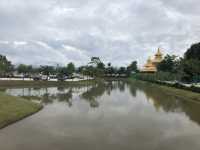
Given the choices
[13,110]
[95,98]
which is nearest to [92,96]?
[95,98]

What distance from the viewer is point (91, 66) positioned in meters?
94.7

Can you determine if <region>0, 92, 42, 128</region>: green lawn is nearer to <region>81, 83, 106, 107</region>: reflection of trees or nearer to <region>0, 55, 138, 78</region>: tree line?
<region>81, 83, 106, 107</region>: reflection of trees

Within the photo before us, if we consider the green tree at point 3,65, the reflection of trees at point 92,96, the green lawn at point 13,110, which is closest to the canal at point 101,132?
the green lawn at point 13,110

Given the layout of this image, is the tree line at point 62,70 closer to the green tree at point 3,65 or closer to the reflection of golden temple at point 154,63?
the green tree at point 3,65

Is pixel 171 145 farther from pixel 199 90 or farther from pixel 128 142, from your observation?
pixel 199 90

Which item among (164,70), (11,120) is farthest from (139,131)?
(164,70)

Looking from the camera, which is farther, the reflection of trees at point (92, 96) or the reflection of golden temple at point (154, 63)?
the reflection of golden temple at point (154, 63)

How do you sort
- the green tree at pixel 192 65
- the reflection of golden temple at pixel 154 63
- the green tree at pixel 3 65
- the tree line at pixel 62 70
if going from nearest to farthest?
the green tree at pixel 192 65, the green tree at pixel 3 65, the tree line at pixel 62 70, the reflection of golden temple at pixel 154 63

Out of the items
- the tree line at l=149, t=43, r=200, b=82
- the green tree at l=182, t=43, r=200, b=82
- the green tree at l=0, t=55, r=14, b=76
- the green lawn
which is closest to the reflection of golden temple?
the tree line at l=149, t=43, r=200, b=82

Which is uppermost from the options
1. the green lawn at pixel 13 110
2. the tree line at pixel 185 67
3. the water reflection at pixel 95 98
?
the tree line at pixel 185 67

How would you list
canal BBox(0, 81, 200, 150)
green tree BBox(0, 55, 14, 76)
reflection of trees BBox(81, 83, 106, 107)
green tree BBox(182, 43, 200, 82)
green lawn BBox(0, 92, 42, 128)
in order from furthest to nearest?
green tree BBox(0, 55, 14, 76) < green tree BBox(182, 43, 200, 82) < reflection of trees BBox(81, 83, 106, 107) < green lawn BBox(0, 92, 42, 128) < canal BBox(0, 81, 200, 150)

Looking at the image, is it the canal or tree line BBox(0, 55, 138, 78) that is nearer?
the canal

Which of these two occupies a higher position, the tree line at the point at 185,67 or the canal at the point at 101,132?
the tree line at the point at 185,67

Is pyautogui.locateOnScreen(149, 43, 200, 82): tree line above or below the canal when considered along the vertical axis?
above
